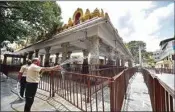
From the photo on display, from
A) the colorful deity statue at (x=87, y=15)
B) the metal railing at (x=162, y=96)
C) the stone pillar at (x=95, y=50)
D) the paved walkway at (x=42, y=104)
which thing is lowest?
the paved walkway at (x=42, y=104)

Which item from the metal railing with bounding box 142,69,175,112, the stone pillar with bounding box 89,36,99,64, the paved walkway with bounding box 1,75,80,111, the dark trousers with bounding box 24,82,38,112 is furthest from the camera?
the stone pillar with bounding box 89,36,99,64

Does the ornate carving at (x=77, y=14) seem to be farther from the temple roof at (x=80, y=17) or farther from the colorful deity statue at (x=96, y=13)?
the colorful deity statue at (x=96, y=13)

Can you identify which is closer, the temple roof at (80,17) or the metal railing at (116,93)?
the metal railing at (116,93)

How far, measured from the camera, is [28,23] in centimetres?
1210

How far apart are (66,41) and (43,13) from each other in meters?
2.63

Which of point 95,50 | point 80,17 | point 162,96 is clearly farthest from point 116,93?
point 80,17

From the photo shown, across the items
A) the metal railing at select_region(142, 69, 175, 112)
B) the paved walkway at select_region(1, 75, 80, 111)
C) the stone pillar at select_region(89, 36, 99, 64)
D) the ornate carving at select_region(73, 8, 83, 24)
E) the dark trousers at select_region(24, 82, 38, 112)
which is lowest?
the paved walkway at select_region(1, 75, 80, 111)

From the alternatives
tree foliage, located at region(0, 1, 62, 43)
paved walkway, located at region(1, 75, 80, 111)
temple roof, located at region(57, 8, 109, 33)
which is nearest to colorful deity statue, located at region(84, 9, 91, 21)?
temple roof, located at region(57, 8, 109, 33)

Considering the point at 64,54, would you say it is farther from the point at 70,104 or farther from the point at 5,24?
the point at 70,104

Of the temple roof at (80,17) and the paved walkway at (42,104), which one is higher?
the temple roof at (80,17)

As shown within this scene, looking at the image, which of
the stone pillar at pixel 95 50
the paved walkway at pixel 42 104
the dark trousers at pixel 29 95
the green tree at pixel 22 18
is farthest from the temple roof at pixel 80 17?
the dark trousers at pixel 29 95

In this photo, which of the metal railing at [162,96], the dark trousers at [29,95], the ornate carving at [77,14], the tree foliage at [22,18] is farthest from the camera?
the ornate carving at [77,14]

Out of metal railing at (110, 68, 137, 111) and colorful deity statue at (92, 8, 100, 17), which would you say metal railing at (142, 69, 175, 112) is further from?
colorful deity statue at (92, 8, 100, 17)

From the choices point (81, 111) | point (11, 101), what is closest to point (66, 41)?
point (11, 101)
